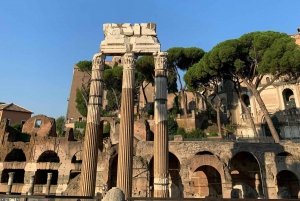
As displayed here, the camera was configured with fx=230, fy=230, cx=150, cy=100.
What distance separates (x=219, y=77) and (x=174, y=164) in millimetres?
8668

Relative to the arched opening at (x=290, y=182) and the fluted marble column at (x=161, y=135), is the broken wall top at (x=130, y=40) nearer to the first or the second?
the fluted marble column at (x=161, y=135)

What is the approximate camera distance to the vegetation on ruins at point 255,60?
15.6 metres

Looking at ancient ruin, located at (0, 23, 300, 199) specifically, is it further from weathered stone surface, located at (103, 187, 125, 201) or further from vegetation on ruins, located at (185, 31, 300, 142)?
vegetation on ruins, located at (185, 31, 300, 142)

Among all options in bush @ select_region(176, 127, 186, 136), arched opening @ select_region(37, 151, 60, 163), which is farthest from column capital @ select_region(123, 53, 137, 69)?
bush @ select_region(176, 127, 186, 136)

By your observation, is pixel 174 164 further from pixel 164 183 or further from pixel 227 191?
pixel 164 183

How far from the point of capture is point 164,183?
23.9ft

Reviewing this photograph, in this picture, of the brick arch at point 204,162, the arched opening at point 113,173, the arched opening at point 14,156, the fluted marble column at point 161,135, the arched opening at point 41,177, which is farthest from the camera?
the arched opening at point 14,156

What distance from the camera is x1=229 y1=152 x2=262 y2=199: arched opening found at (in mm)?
15345

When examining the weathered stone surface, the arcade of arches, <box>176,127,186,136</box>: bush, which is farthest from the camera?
<box>176,127,186,136</box>: bush

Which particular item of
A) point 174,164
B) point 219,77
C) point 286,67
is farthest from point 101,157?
point 286,67

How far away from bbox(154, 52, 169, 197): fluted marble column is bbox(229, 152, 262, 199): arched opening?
30.8 ft

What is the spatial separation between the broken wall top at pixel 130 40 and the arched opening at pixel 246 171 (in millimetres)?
10698

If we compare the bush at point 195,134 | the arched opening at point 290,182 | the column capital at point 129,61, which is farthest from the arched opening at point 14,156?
the arched opening at point 290,182

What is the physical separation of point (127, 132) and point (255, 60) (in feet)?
44.2
